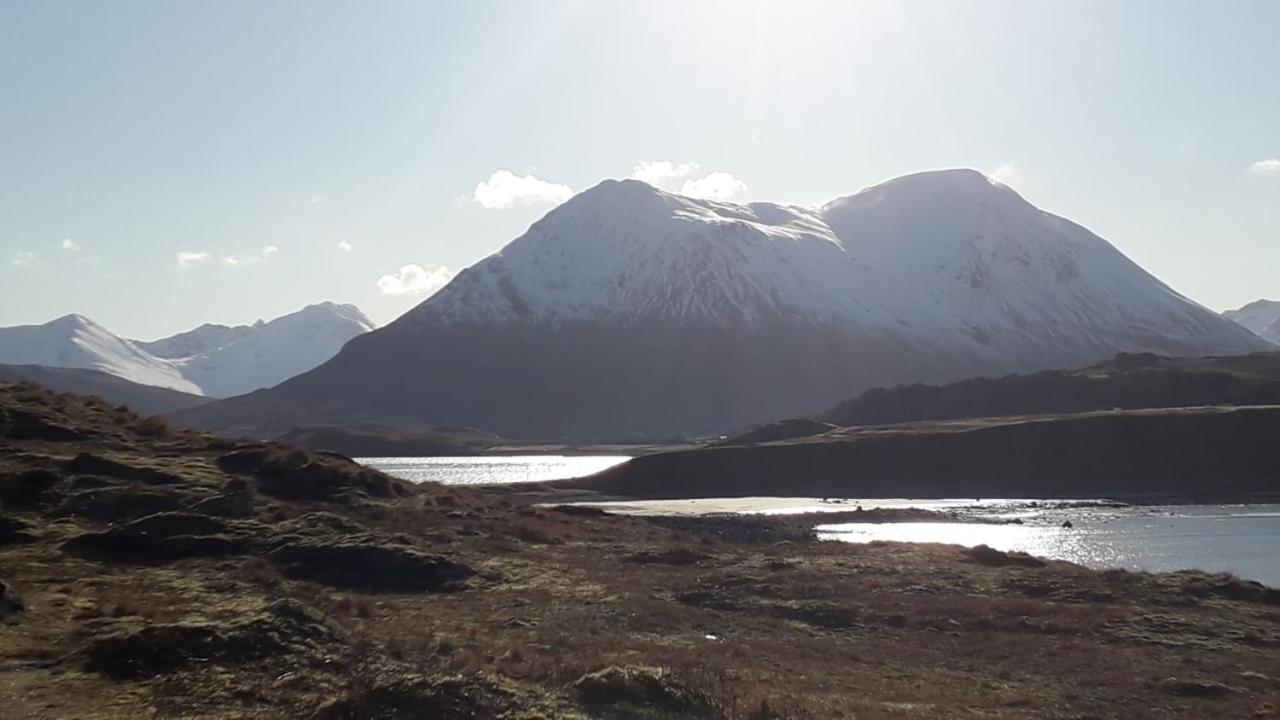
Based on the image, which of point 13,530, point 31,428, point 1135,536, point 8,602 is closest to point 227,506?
point 13,530

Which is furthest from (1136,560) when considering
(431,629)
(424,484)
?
(431,629)

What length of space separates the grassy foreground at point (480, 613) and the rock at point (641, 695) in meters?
0.07

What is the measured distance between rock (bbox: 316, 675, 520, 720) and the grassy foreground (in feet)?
0.19

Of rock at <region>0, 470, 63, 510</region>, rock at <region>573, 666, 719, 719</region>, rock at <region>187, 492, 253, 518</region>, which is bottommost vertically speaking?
rock at <region>573, 666, 719, 719</region>

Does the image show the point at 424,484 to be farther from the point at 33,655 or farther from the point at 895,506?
the point at 895,506

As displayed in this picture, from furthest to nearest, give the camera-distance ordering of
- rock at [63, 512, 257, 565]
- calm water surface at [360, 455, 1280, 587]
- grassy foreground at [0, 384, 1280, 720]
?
1. calm water surface at [360, 455, 1280, 587]
2. rock at [63, 512, 257, 565]
3. grassy foreground at [0, 384, 1280, 720]

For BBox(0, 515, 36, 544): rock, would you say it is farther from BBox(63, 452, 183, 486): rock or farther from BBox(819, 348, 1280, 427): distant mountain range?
BBox(819, 348, 1280, 427): distant mountain range

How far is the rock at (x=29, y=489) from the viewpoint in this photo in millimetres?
38969

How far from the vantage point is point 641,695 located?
22.4 m

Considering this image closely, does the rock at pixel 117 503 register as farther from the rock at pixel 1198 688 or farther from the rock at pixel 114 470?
the rock at pixel 1198 688

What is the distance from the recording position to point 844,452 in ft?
478

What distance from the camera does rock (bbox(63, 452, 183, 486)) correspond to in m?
43.7

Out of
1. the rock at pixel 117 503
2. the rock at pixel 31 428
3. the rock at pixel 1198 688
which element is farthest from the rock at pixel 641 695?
the rock at pixel 31 428

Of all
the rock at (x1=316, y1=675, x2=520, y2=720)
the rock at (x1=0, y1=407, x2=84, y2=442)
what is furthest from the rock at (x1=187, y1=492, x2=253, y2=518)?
the rock at (x1=316, y1=675, x2=520, y2=720)
